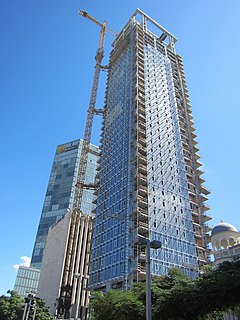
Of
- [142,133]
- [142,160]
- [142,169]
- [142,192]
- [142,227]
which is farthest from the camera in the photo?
[142,133]

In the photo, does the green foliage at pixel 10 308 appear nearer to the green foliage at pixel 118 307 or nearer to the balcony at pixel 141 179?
the green foliage at pixel 118 307

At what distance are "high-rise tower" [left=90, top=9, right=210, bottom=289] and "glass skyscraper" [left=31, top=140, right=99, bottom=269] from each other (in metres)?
43.9

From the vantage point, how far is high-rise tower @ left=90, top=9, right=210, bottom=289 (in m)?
58.3

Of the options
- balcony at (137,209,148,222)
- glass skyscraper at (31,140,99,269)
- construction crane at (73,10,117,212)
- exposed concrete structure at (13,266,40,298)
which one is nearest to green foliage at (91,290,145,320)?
balcony at (137,209,148,222)

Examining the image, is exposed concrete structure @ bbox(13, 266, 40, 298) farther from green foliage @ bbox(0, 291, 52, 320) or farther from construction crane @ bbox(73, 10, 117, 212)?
green foliage @ bbox(0, 291, 52, 320)

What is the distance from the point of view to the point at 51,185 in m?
137

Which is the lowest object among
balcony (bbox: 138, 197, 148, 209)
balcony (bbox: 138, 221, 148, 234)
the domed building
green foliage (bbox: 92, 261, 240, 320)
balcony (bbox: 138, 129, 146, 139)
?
green foliage (bbox: 92, 261, 240, 320)

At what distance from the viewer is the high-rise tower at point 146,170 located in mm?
58281

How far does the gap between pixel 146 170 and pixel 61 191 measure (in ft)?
240

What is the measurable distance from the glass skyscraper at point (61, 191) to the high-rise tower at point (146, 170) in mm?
43939

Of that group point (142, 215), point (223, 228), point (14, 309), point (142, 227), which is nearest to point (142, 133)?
point (142, 215)

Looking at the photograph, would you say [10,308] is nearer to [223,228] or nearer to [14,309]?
[14,309]

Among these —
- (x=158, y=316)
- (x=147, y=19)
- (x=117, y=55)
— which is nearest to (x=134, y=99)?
(x=117, y=55)

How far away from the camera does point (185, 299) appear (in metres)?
26.9
